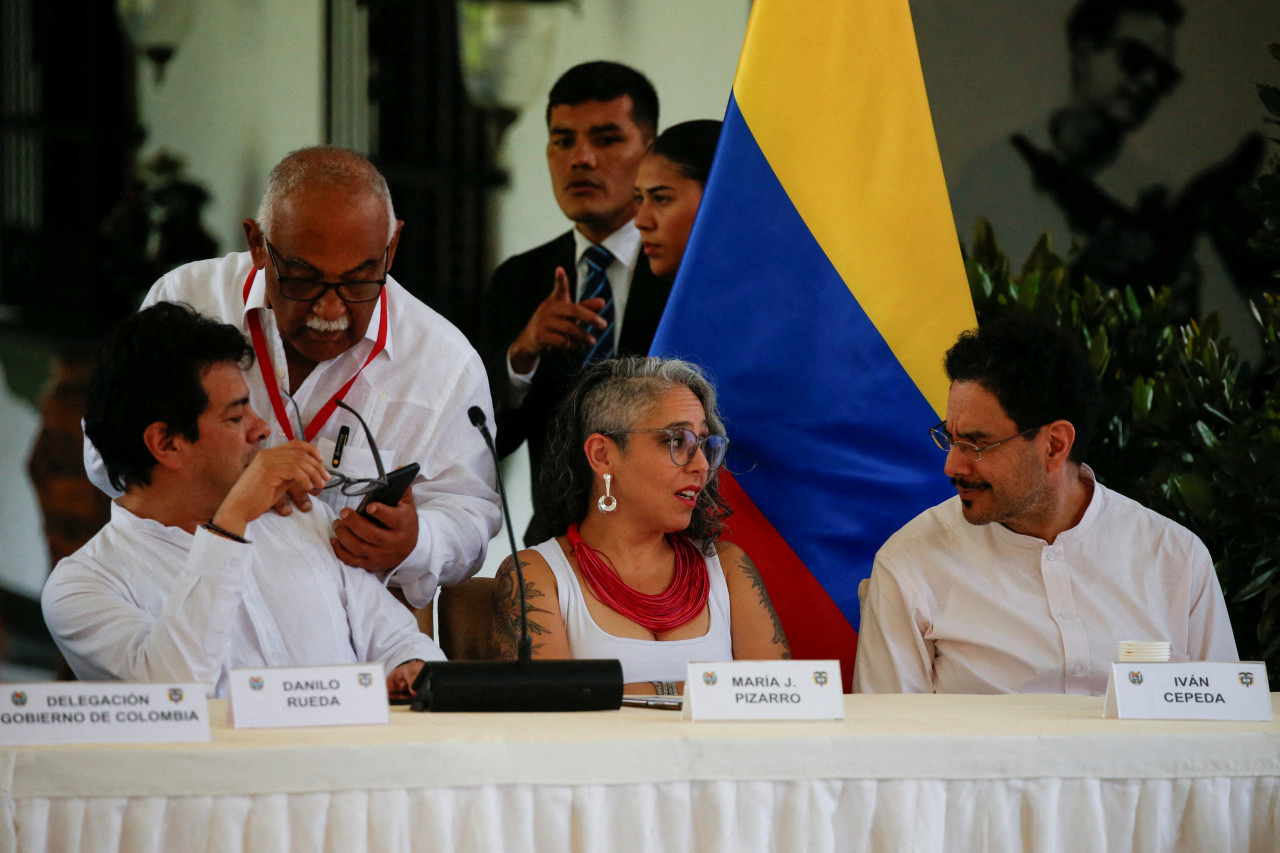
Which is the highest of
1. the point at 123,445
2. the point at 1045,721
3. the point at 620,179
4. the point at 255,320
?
the point at 620,179

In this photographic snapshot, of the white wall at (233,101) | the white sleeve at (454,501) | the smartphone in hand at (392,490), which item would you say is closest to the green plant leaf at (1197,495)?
the white sleeve at (454,501)

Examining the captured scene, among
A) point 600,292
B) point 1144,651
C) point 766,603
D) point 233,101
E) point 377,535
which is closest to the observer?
point 1144,651

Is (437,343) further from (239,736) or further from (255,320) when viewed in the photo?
(239,736)

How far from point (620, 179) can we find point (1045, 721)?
7.74 feet

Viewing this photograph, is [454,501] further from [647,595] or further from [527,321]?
[527,321]

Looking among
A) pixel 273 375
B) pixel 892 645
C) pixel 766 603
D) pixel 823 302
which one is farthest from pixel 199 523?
pixel 823 302

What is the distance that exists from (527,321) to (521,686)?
2.16m

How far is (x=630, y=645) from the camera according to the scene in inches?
97.4

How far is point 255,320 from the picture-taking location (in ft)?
8.98

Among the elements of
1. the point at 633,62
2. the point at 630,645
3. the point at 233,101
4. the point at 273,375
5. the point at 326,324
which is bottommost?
the point at 630,645

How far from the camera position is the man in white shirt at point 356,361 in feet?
8.35

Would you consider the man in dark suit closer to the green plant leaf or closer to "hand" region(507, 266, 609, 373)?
"hand" region(507, 266, 609, 373)

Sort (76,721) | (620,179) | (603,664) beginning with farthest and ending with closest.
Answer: (620,179) < (603,664) < (76,721)

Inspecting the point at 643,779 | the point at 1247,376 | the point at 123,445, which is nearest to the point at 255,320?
the point at 123,445
